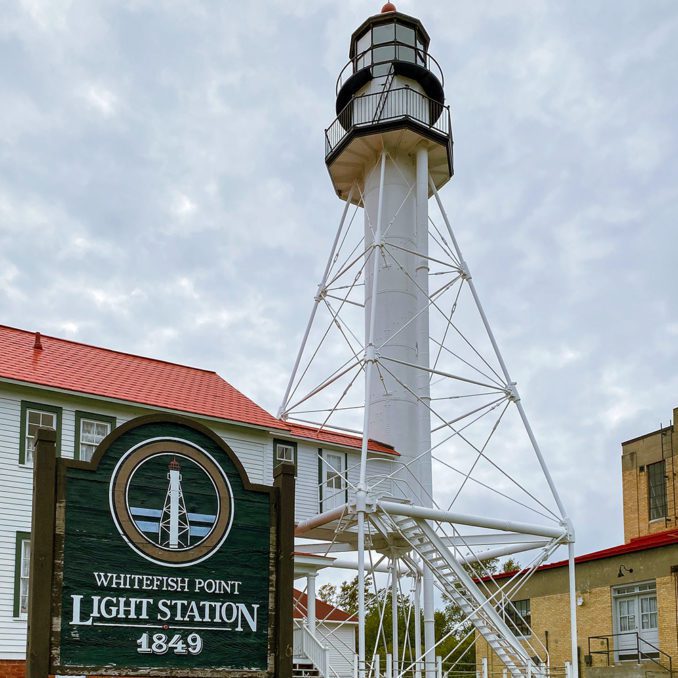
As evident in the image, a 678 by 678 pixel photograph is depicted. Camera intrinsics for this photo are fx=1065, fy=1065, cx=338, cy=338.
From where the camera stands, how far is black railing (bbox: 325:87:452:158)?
34.2 metres

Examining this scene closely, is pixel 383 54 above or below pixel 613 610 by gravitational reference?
above

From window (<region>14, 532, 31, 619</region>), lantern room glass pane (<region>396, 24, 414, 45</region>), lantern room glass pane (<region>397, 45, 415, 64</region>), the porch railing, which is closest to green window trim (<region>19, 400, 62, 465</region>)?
window (<region>14, 532, 31, 619</region>)

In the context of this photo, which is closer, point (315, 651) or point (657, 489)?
point (315, 651)

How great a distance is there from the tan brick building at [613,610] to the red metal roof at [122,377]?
10047mm

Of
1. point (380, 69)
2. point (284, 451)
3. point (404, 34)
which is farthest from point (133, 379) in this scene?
point (404, 34)

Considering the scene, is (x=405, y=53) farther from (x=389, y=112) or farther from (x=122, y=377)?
(x=122, y=377)

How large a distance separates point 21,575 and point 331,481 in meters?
9.80

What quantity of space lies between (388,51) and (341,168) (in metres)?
4.35

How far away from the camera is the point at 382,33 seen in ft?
120

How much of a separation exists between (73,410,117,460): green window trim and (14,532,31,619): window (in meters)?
2.42

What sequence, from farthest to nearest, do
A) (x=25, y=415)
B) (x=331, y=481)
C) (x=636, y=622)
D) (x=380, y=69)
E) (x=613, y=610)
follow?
(x=380, y=69) < (x=613, y=610) < (x=636, y=622) < (x=331, y=481) < (x=25, y=415)

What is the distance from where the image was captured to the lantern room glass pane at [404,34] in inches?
1433

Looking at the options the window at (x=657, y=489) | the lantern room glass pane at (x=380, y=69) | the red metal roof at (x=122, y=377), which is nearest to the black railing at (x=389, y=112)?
the lantern room glass pane at (x=380, y=69)

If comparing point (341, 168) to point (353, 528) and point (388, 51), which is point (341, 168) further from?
point (353, 528)
